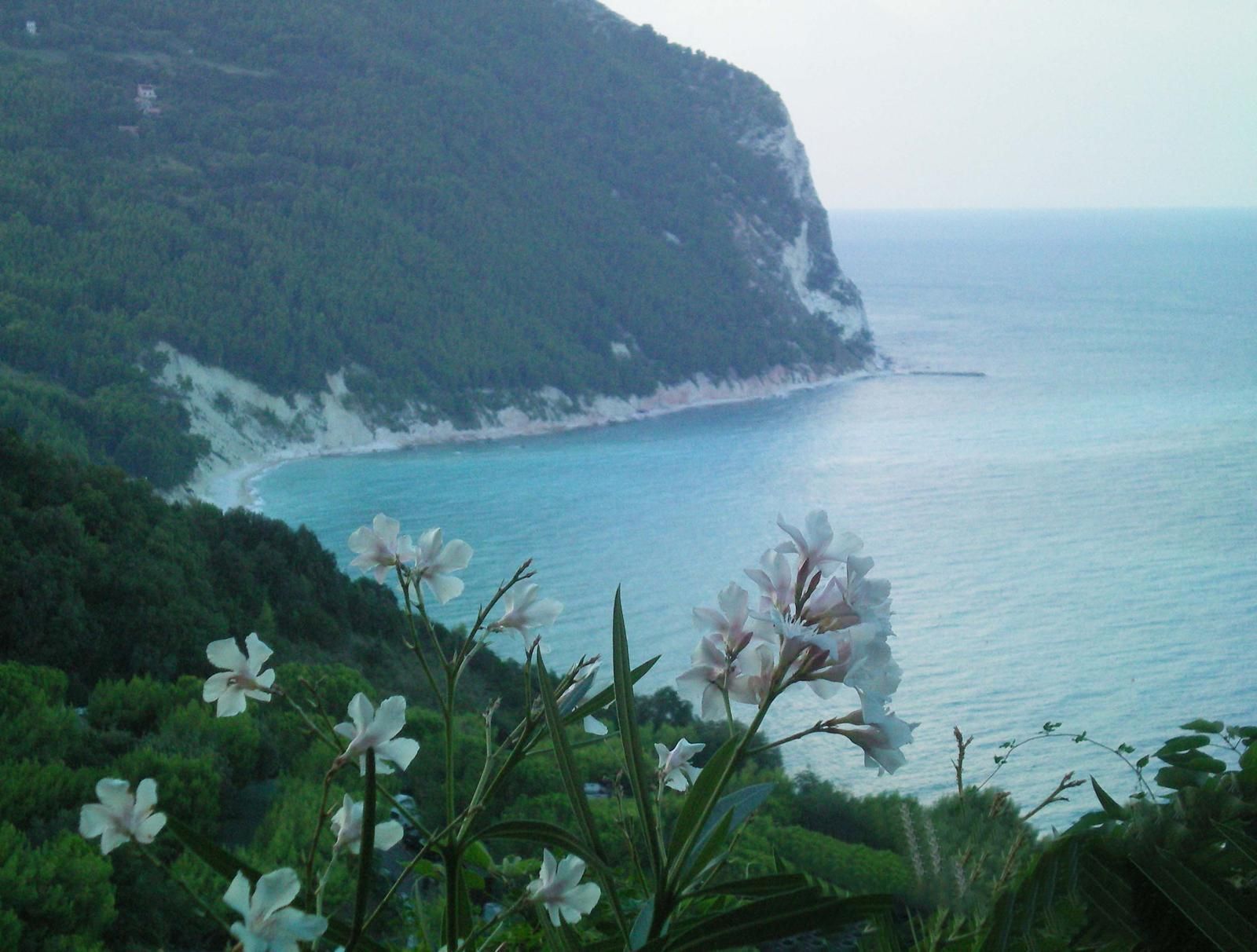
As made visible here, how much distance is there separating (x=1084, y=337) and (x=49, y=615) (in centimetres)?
4611

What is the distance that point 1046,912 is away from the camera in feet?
1.68

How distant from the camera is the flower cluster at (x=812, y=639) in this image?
0.46 m

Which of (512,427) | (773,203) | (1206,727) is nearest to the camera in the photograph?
(1206,727)

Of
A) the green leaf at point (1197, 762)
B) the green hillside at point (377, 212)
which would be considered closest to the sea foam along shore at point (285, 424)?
the green hillside at point (377, 212)

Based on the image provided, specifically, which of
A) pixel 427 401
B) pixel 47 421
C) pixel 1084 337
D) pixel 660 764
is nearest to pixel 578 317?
pixel 427 401

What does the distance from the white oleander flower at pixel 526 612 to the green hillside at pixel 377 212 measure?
15589 millimetres

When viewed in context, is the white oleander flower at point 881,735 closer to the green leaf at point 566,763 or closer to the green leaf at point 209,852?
the green leaf at point 566,763

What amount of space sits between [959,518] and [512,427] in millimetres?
10546

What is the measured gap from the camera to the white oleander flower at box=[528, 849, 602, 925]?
21.5 inches

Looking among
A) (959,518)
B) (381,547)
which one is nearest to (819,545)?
(381,547)

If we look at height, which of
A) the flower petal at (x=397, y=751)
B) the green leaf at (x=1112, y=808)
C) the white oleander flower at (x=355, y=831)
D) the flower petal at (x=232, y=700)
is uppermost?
the flower petal at (x=397, y=751)

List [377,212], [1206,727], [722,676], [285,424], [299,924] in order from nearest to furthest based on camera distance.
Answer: [299,924] < [722,676] < [1206,727] < [285,424] < [377,212]

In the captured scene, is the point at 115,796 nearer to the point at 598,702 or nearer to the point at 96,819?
the point at 96,819

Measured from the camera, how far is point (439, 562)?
23.9 inches
